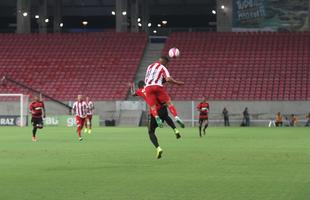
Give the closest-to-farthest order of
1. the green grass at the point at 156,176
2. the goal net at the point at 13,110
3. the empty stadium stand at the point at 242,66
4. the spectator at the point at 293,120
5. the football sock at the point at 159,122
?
the green grass at the point at 156,176 < the football sock at the point at 159,122 < the spectator at the point at 293,120 < the goal net at the point at 13,110 < the empty stadium stand at the point at 242,66

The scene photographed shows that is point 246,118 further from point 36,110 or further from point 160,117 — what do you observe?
point 160,117

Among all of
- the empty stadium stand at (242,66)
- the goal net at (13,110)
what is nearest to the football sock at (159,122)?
the goal net at (13,110)

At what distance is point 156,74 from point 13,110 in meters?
38.0

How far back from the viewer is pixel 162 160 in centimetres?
1752

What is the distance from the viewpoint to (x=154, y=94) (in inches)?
713

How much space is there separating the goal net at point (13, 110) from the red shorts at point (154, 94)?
3511 centimetres

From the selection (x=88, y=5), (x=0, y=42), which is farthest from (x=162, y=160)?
(x=88, y=5)

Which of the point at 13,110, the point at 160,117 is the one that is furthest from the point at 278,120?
the point at 160,117

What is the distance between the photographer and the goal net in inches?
2085

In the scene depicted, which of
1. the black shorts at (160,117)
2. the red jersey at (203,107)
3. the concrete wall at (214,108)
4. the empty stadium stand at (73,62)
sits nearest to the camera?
the black shorts at (160,117)

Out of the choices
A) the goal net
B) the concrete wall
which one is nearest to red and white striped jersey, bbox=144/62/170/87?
the concrete wall

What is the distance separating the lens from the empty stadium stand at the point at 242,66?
54.3 m

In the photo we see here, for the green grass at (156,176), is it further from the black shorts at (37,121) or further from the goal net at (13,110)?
the goal net at (13,110)

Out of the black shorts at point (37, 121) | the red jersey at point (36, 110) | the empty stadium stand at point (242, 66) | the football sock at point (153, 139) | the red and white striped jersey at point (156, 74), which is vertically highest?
the empty stadium stand at point (242, 66)
